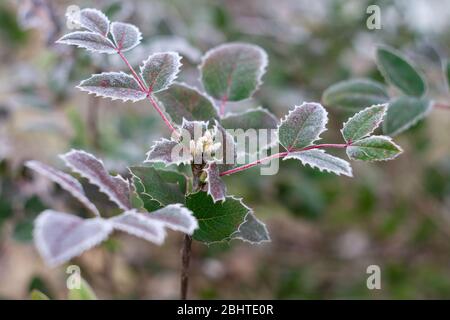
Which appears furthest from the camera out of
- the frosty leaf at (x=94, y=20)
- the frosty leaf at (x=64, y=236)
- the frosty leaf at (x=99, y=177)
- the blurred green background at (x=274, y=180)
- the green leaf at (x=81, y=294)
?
the blurred green background at (x=274, y=180)

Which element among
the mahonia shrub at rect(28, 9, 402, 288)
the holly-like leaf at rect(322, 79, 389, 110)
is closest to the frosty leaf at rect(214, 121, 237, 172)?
the mahonia shrub at rect(28, 9, 402, 288)

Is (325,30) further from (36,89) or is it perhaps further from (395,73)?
(36,89)

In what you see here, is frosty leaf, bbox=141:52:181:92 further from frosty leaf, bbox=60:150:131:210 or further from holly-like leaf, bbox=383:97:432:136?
holly-like leaf, bbox=383:97:432:136

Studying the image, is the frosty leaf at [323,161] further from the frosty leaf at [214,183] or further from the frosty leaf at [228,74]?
the frosty leaf at [228,74]

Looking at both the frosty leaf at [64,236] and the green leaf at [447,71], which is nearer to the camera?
the frosty leaf at [64,236]

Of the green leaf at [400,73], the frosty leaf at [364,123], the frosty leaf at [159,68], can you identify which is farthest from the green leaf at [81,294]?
the green leaf at [400,73]

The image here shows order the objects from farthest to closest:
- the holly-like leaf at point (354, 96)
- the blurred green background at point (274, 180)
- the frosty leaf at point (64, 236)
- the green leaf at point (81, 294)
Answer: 1. the blurred green background at point (274, 180)
2. the holly-like leaf at point (354, 96)
3. the green leaf at point (81, 294)
4. the frosty leaf at point (64, 236)
